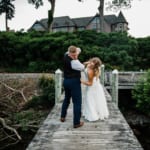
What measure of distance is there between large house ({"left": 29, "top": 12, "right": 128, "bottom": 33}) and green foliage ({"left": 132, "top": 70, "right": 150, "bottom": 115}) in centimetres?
3304

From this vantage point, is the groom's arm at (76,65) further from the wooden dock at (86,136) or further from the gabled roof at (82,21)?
the gabled roof at (82,21)

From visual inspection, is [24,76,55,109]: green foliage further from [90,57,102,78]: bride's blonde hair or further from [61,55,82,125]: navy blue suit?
[61,55,82,125]: navy blue suit

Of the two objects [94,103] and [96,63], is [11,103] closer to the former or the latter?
[94,103]

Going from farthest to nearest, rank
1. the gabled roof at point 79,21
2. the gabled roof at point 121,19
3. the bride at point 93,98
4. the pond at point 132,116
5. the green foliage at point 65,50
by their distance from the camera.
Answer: the gabled roof at point 79,21, the gabled roof at point 121,19, the green foliage at point 65,50, the pond at point 132,116, the bride at point 93,98

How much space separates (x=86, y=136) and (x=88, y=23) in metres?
44.5

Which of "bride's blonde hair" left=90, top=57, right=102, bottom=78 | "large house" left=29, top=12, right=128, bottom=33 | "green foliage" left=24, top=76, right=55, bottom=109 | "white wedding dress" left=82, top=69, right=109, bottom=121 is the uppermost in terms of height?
"large house" left=29, top=12, right=128, bottom=33

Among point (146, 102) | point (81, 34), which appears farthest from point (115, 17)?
point (146, 102)

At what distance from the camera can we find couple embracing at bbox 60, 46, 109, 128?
23.5ft

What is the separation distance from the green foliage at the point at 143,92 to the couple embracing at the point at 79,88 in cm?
707

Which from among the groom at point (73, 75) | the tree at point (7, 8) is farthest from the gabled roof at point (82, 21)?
the groom at point (73, 75)

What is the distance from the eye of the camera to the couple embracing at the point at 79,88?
7.18 meters

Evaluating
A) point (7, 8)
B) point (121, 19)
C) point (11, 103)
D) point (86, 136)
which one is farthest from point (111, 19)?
point (86, 136)

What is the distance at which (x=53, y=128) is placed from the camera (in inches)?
286

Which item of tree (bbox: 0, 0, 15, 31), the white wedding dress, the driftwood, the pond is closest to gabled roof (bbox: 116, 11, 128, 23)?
tree (bbox: 0, 0, 15, 31)
